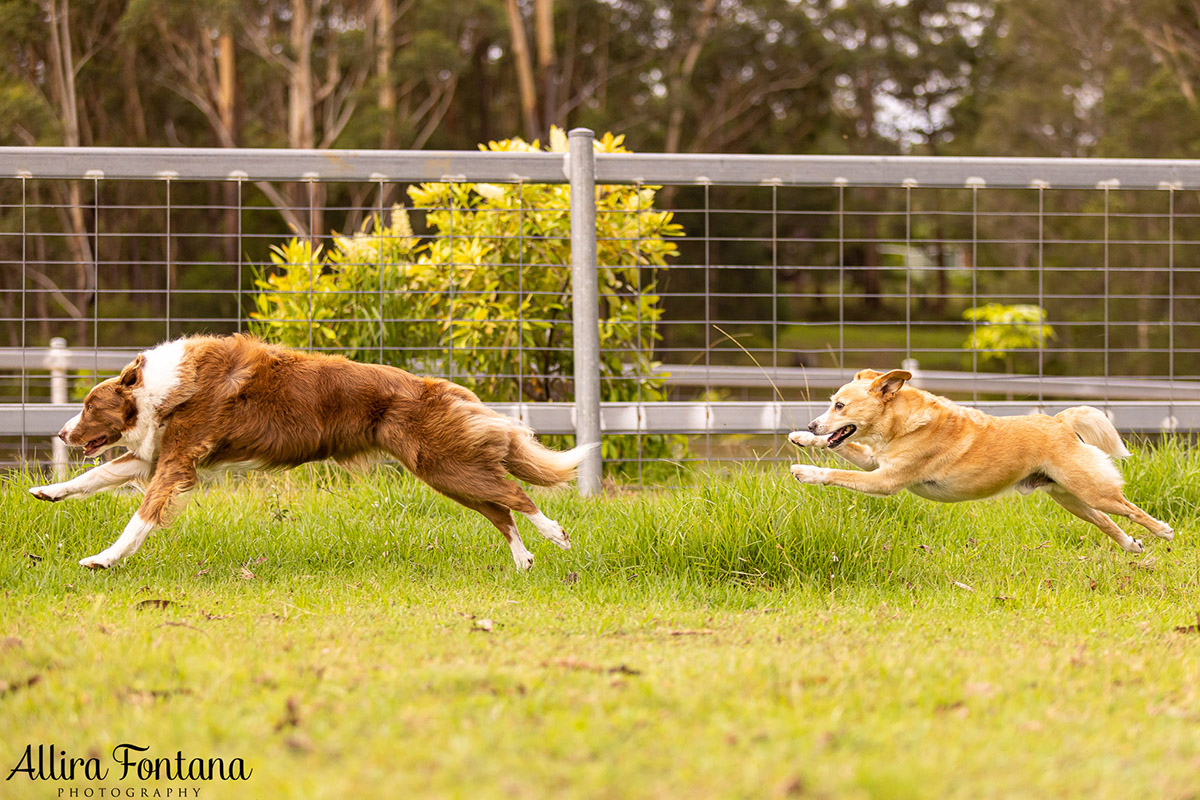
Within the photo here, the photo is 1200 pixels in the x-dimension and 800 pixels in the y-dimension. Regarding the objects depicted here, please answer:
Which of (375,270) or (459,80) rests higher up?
(459,80)

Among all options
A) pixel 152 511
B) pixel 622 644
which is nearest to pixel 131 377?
pixel 152 511

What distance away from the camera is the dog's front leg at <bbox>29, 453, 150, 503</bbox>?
4594mm

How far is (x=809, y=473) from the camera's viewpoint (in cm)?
463

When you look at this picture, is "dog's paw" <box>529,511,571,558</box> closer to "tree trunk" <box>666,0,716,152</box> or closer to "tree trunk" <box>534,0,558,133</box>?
"tree trunk" <box>534,0,558,133</box>

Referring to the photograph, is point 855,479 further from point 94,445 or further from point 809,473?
point 94,445

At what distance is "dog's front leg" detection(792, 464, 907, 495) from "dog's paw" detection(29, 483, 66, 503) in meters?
3.30

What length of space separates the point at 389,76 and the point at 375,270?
18.5m

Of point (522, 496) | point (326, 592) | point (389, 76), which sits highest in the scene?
point (389, 76)

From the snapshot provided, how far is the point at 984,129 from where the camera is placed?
97.2ft

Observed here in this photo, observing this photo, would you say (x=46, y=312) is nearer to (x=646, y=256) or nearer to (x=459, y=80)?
(x=459, y=80)

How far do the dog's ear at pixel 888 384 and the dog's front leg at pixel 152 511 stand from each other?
3063mm

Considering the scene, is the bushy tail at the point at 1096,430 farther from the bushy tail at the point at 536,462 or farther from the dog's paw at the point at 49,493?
the dog's paw at the point at 49,493

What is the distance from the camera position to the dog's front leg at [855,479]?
15.1ft

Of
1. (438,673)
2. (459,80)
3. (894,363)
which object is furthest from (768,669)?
(459,80)
